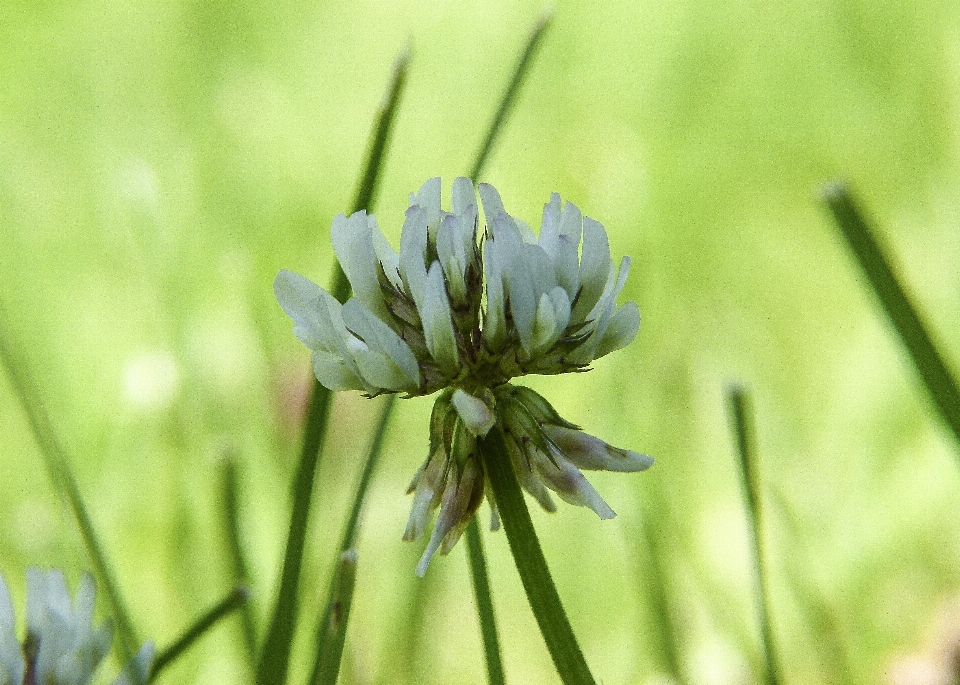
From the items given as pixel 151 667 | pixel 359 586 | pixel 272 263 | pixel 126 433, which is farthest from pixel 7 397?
pixel 151 667

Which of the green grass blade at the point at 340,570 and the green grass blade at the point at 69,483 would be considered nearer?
the green grass blade at the point at 340,570

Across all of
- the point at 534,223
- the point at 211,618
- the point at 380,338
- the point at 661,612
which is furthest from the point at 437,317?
the point at 534,223

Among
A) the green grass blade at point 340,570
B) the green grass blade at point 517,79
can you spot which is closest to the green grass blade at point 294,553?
the green grass blade at point 340,570

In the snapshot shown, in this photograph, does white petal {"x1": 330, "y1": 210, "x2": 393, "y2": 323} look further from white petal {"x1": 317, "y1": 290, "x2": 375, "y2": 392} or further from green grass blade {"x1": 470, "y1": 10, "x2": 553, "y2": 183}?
green grass blade {"x1": 470, "y1": 10, "x2": 553, "y2": 183}

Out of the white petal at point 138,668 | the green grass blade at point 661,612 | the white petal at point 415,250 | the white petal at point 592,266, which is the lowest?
the green grass blade at point 661,612

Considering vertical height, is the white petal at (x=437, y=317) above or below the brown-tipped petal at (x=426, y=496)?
above

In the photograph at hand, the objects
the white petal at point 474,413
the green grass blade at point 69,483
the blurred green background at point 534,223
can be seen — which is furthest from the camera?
the blurred green background at point 534,223

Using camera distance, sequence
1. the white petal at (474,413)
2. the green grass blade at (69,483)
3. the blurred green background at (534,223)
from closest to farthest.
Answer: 1. the white petal at (474,413)
2. the green grass blade at (69,483)
3. the blurred green background at (534,223)

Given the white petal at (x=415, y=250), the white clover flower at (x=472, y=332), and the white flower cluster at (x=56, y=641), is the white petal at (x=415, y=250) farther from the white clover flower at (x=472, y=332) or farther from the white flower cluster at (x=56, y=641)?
the white flower cluster at (x=56, y=641)

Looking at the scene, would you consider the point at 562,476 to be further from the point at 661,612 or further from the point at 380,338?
the point at 661,612
